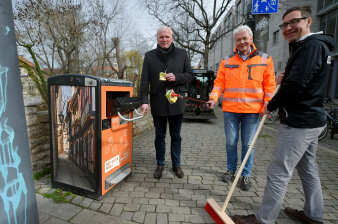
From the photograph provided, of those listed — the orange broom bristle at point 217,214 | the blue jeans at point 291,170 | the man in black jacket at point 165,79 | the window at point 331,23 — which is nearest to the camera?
the blue jeans at point 291,170

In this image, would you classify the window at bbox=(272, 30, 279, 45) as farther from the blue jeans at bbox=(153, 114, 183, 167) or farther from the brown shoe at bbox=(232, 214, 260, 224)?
the brown shoe at bbox=(232, 214, 260, 224)

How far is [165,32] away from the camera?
2.77 meters

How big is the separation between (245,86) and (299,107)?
96 centimetres

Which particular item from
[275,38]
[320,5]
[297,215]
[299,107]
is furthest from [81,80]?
[275,38]

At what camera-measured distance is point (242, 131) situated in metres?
2.86

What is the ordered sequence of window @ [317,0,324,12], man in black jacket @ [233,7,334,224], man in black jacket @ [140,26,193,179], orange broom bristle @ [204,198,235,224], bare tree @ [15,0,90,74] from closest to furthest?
man in black jacket @ [233,7,334,224]
orange broom bristle @ [204,198,235,224]
man in black jacket @ [140,26,193,179]
bare tree @ [15,0,90,74]
window @ [317,0,324,12]

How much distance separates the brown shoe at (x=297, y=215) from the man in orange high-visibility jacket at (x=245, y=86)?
0.58 meters

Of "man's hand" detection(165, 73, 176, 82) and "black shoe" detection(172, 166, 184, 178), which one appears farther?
"black shoe" detection(172, 166, 184, 178)

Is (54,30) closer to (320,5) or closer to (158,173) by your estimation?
(158,173)

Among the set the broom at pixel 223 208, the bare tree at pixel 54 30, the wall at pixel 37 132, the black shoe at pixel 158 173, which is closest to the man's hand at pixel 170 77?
the broom at pixel 223 208

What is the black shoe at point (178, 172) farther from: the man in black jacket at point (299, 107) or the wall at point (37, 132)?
the wall at point (37, 132)

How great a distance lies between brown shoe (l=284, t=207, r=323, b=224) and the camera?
80.0 inches

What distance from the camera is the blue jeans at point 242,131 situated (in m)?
2.74

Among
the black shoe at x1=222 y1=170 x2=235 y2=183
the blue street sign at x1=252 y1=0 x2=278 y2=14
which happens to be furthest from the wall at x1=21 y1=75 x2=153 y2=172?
the blue street sign at x1=252 y1=0 x2=278 y2=14
